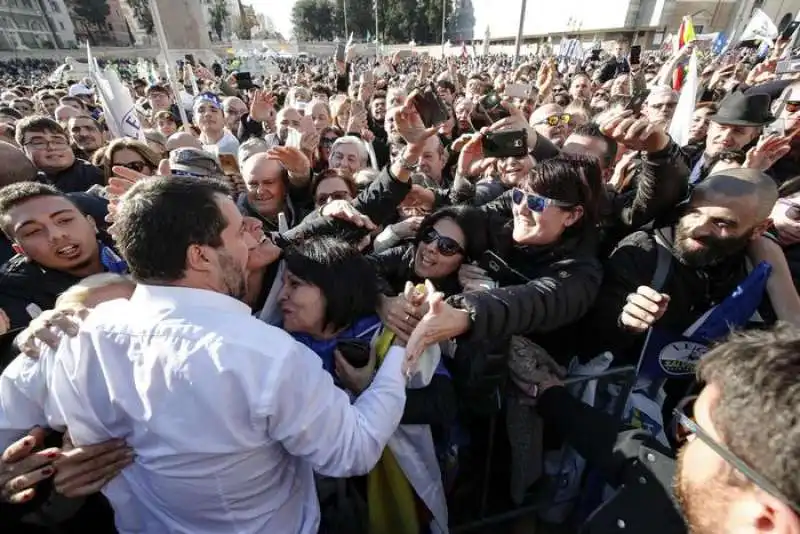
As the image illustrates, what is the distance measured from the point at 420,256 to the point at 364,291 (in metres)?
0.58

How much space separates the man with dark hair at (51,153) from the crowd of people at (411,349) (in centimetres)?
79

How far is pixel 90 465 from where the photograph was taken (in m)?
1.34

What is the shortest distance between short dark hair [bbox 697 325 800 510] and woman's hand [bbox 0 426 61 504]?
6.36ft

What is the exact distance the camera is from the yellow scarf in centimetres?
190

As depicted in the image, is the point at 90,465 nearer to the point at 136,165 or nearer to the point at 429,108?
the point at 429,108

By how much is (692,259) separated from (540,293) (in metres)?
0.88

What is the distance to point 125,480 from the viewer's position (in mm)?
1509

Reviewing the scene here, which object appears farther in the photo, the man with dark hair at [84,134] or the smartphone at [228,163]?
the man with dark hair at [84,134]

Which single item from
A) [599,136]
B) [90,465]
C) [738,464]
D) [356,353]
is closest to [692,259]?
[599,136]

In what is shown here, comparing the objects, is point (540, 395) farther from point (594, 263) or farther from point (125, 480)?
point (125, 480)

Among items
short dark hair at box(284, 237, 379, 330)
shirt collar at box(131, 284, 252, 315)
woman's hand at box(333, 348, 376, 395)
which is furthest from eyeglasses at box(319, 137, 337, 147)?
shirt collar at box(131, 284, 252, 315)

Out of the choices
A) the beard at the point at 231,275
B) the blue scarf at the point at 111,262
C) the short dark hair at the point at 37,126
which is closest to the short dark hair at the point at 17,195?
the blue scarf at the point at 111,262

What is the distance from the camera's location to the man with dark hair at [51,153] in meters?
3.91

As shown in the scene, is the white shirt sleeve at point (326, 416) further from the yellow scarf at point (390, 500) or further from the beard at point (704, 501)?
the beard at point (704, 501)
